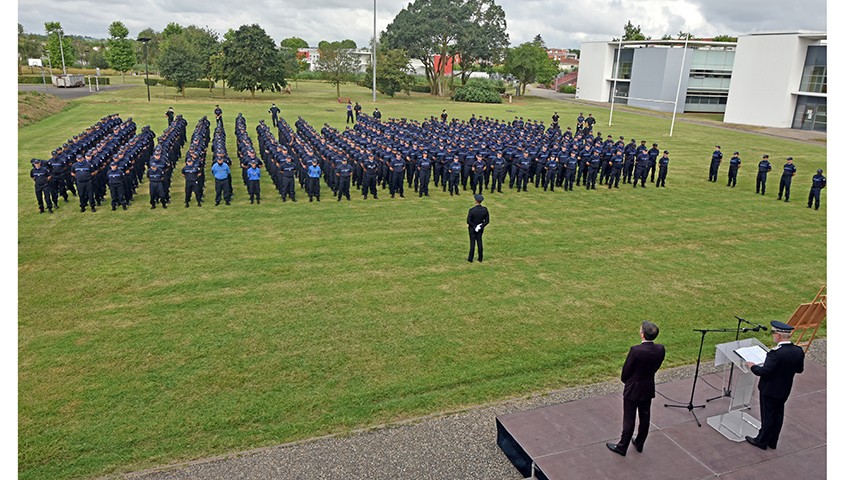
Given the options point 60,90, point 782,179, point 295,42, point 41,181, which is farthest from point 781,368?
point 295,42

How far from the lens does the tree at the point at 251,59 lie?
47.5 meters

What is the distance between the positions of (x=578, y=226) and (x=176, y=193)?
12357mm

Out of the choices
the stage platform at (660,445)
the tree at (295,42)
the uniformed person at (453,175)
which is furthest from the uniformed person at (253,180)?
the tree at (295,42)

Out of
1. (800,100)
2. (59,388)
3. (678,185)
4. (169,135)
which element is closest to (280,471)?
(59,388)

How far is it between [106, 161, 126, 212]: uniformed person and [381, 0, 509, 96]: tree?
49108 mm

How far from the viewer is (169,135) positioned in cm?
2122

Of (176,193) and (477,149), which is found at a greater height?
(477,149)

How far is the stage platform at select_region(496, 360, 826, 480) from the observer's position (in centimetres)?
571

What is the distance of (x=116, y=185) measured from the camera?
15094 millimetres

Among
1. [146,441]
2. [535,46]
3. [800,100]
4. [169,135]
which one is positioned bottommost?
[146,441]

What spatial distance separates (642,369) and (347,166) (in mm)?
→ 12752

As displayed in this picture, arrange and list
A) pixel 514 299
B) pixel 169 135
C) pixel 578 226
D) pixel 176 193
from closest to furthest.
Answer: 1. pixel 514 299
2. pixel 578 226
3. pixel 176 193
4. pixel 169 135

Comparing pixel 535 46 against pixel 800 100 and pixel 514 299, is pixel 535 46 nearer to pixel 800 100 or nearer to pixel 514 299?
pixel 800 100

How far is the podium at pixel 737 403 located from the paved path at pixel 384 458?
2557 millimetres
